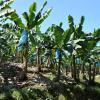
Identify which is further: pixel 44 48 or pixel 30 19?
pixel 44 48

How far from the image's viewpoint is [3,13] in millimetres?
20891

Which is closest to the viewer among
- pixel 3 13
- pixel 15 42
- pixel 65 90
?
pixel 3 13

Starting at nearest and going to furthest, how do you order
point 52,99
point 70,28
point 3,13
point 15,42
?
point 3,13, point 52,99, point 70,28, point 15,42

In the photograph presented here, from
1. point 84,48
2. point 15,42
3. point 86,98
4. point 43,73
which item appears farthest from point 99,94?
point 15,42

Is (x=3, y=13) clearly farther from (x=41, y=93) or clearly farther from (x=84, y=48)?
(x=84, y=48)

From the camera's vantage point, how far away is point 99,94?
25391mm

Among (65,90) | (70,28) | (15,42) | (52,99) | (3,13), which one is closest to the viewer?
(3,13)

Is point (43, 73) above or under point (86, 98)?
above

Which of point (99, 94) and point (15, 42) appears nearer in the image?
point (99, 94)

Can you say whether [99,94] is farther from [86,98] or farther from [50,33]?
[50,33]

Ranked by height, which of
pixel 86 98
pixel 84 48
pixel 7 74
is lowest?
pixel 86 98

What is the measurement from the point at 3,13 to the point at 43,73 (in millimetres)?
10429

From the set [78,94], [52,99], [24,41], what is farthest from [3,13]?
[78,94]

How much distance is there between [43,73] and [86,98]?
6225mm
